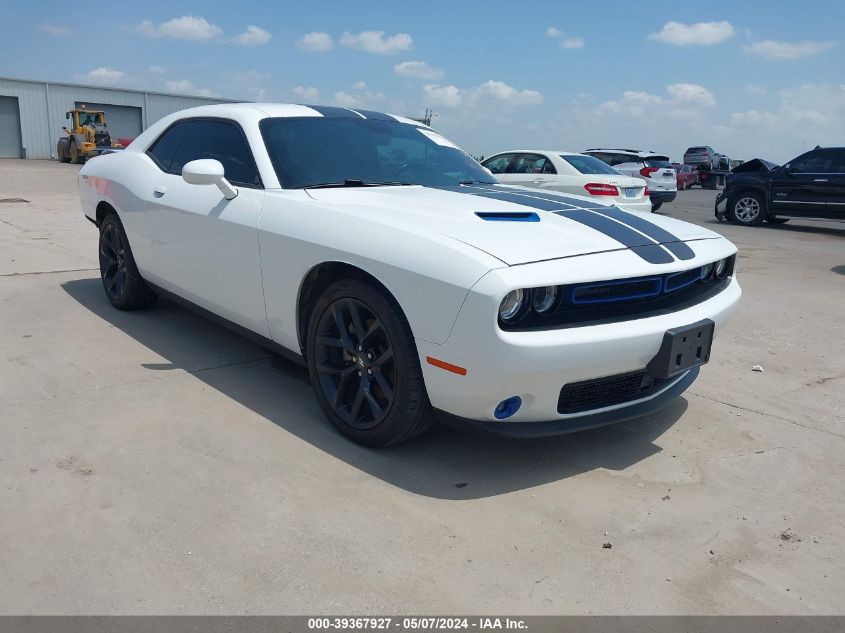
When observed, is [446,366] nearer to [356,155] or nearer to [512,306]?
[512,306]

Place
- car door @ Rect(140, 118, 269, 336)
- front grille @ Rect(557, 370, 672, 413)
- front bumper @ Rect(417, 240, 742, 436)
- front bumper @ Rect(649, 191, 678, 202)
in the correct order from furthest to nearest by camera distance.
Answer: front bumper @ Rect(649, 191, 678, 202)
car door @ Rect(140, 118, 269, 336)
front grille @ Rect(557, 370, 672, 413)
front bumper @ Rect(417, 240, 742, 436)

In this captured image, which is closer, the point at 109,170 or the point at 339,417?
the point at 339,417

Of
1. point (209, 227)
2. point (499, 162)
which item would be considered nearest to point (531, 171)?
point (499, 162)

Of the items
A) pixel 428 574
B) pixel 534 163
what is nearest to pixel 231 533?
pixel 428 574

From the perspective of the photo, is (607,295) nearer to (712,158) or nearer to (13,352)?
(13,352)

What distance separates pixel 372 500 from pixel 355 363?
64cm

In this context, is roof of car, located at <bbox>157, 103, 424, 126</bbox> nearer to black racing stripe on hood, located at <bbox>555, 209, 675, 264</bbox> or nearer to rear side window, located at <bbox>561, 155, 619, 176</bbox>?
black racing stripe on hood, located at <bbox>555, 209, 675, 264</bbox>

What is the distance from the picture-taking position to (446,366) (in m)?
2.69

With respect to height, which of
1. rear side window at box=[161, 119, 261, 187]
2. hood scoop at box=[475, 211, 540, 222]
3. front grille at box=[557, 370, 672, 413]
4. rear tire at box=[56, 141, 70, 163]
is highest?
rear tire at box=[56, 141, 70, 163]

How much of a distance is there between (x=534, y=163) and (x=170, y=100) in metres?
36.0

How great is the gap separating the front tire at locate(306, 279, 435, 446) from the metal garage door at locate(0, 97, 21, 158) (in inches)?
1540

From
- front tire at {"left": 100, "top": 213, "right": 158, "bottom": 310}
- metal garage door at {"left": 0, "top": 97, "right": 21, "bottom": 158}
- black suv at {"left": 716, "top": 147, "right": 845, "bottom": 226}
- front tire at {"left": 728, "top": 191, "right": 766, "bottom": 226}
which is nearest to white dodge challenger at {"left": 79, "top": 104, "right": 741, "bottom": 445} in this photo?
front tire at {"left": 100, "top": 213, "right": 158, "bottom": 310}

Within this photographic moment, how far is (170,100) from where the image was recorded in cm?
4203

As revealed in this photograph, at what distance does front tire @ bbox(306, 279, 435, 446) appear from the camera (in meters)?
2.87
